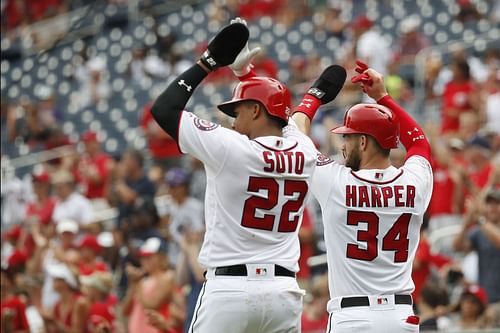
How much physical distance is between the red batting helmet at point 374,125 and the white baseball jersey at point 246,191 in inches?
12.5

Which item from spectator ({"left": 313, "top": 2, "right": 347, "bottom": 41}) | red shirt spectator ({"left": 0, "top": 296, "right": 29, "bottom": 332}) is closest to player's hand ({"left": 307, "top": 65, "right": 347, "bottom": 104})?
red shirt spectator ({"left": 0, "top": 296, "right": 29, "bottom": 332})

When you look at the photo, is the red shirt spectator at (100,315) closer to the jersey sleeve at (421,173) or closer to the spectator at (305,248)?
the spectator at (305,248)

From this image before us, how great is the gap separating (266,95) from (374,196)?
2.35 ft

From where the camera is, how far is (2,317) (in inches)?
367

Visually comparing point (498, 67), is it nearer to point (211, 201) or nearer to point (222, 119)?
point (222, 119)

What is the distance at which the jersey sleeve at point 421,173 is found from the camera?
598cm

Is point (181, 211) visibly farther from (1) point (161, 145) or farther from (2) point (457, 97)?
(1) point (161, 145)

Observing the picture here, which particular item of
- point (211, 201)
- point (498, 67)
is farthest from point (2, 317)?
point (498, 67)

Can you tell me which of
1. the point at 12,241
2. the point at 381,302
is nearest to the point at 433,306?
the point at 381,302

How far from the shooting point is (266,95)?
5.80 metres

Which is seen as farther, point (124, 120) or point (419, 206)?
point (124, 120)

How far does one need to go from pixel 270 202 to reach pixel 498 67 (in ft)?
29.1

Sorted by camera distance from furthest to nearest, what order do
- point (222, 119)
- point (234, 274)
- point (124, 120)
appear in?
1. point (124, 120)
2. point (222, 119)
3. point (234, 274)

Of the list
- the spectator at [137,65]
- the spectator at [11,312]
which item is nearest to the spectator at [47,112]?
the spectator at [137,65]
